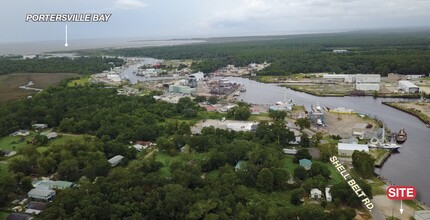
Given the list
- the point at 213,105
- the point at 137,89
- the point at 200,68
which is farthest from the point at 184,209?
the point at 200,68

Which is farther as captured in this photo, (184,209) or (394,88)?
(394,88)

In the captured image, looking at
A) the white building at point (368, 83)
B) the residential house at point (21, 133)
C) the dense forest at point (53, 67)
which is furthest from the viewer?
the dense forest at point (53, 67)

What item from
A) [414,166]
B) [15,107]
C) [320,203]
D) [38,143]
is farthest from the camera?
[15,107]

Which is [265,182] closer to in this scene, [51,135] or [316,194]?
[316,194]

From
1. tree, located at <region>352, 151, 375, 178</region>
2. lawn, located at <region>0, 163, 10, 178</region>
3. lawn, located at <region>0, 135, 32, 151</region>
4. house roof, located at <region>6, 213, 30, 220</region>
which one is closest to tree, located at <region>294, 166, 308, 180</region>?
tree, located at <region>352, 151, 375, 178</region>

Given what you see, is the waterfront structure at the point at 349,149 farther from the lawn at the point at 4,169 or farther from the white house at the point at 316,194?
the lawn at the point at 4,169

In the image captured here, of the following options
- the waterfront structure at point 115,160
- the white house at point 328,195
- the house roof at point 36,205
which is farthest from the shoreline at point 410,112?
the house roof at point 36,205

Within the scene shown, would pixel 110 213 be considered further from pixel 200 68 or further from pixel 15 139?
pixel 200 68

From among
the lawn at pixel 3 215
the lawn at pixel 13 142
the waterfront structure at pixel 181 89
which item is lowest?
the lawn at pixel 3 215
